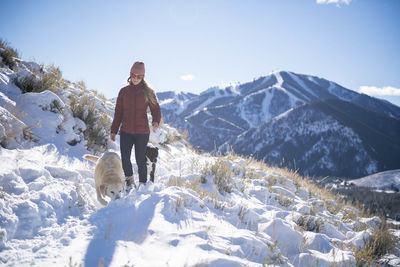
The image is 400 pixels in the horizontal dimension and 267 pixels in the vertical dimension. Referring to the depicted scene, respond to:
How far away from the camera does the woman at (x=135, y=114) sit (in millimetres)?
3619

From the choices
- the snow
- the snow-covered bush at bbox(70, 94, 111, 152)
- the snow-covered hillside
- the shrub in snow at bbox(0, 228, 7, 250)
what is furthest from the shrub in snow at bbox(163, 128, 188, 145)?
the snow

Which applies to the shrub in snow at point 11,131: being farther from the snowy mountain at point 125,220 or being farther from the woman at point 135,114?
the woman at point 135,114

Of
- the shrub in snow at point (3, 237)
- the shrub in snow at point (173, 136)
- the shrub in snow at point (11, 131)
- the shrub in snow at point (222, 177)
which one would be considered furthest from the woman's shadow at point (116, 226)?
the shrub in snow at point (173, 136)

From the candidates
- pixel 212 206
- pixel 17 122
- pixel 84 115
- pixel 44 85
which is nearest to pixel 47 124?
pixel 17 122

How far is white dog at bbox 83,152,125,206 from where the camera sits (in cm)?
329

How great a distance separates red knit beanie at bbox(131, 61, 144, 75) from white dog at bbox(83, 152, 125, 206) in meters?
1.45

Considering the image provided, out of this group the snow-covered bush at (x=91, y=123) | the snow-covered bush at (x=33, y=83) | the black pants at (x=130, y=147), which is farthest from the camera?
the snow-covered bush at (x=91, y=123)

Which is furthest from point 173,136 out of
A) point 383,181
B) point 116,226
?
point 383,181

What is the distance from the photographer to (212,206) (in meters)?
3.42

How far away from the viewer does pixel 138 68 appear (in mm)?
3572

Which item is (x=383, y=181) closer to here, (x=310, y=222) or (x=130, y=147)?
(x=310, y=222)

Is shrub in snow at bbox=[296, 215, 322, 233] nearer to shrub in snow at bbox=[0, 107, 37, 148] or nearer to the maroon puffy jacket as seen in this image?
the maroon puffy jacket

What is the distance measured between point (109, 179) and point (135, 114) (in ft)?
3.55

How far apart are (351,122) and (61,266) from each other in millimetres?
151240
